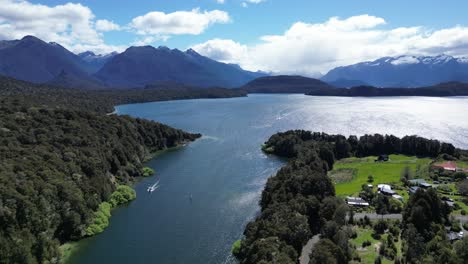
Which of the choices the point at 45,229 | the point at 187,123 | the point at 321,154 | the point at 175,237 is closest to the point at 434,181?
the point at 321,154

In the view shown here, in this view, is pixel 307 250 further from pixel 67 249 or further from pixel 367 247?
pixel 67 249

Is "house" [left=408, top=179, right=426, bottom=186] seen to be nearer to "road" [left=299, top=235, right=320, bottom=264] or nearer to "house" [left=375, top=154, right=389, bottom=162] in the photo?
"house" [left=375, top=154, right=389, bottom=162]

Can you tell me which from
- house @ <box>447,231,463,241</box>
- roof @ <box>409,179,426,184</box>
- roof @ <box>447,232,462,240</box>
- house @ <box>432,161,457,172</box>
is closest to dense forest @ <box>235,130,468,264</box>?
house @ <box>447,231,463,241</box>

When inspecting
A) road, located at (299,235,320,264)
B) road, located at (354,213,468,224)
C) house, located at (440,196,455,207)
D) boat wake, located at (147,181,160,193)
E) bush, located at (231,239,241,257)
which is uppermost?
house, located at (440,196,455,207)

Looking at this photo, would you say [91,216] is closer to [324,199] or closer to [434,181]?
[324,199]

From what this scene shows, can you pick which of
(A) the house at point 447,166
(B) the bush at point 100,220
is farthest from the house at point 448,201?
(B) the bush at point 100,220

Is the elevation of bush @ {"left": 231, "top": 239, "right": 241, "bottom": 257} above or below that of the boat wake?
below

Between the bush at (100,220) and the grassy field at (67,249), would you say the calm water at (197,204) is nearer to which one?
the grassy field at (67,249)
